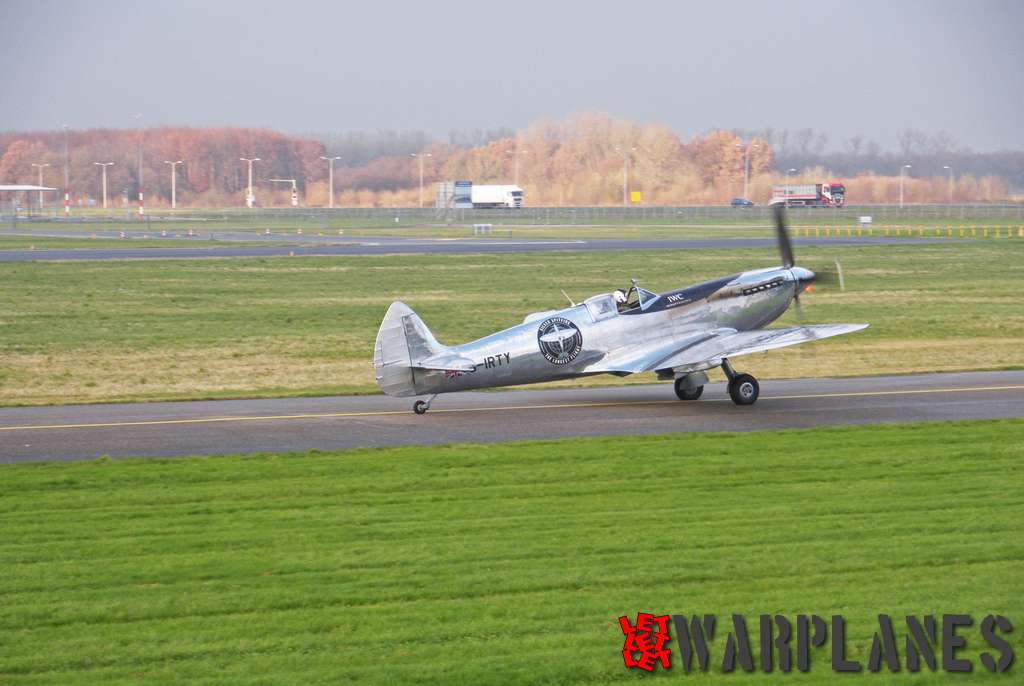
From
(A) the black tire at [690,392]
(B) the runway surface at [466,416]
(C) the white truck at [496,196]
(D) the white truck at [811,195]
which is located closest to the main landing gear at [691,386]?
(A) the black tire at [690,392]

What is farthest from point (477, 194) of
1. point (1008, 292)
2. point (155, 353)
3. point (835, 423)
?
point (835, 423)

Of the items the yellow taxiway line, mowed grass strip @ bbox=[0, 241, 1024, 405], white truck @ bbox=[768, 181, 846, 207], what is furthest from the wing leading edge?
white truck @ bbox=[768, 181, 846, 207]

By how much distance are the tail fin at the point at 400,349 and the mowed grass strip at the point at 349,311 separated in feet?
15.0

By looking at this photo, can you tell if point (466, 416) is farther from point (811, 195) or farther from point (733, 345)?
point (811, 195)

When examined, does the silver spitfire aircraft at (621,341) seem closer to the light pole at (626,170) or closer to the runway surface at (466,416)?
the runway surface at (466,416)

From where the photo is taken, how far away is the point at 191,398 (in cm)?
2423

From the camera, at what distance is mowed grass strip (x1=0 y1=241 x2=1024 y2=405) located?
2761 centimetres

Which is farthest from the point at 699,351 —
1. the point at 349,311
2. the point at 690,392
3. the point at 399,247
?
the point at 399,247

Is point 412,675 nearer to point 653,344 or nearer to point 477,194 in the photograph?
point 653,344

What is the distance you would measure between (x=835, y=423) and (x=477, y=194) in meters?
Answer: 125

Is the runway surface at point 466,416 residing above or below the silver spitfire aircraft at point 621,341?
below

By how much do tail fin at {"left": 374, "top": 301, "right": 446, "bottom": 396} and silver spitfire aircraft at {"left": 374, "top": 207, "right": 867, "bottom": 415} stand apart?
16 mm

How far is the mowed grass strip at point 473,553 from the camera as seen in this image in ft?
32.9

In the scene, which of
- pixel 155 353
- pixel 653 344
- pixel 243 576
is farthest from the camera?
pixel 155 353
